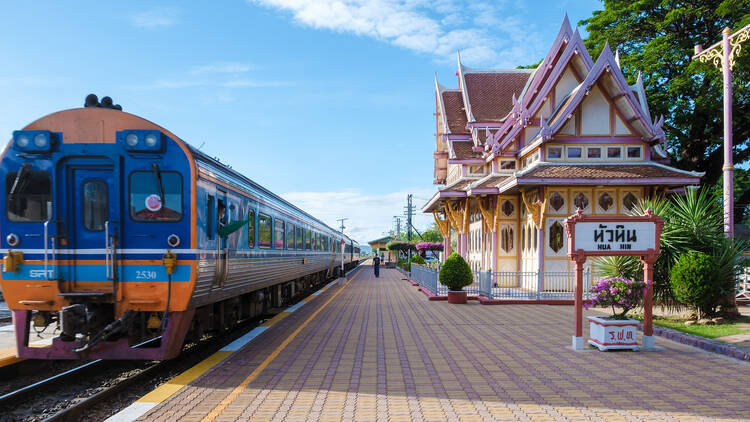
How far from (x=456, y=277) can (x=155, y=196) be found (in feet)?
33.8

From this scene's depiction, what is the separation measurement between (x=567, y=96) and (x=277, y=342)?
15.7 meters

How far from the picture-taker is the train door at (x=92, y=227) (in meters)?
6.57

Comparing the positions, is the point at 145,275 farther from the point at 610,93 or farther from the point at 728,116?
the point at 610,93

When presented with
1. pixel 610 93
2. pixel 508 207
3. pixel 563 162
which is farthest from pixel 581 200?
pixel 610 93

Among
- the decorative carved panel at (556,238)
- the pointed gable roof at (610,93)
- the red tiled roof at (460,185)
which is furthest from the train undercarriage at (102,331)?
the red tiled roof at (460,185)

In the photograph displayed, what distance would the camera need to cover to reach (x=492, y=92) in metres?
26.8

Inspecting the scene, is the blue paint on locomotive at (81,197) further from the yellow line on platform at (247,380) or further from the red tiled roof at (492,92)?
the red tiled roof at (492,92)

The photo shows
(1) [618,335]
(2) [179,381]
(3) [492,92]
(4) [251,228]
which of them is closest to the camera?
(2) [179,381]

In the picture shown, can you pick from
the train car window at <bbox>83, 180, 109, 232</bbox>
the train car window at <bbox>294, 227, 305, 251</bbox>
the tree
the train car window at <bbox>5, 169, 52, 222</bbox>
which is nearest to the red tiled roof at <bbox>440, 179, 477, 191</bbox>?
the train car window at <bbox>294, 227, 305, 251</bbox>

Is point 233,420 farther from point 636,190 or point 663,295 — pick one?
point 636,190

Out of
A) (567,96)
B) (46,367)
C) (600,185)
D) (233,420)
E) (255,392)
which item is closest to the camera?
(233,420)

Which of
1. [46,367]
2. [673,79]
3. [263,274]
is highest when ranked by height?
[673,79]

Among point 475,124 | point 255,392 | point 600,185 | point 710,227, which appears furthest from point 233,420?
point 475,124

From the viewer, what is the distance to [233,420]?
4.92 metres
